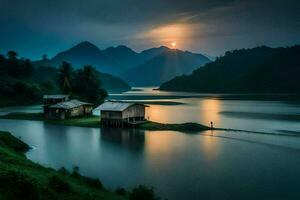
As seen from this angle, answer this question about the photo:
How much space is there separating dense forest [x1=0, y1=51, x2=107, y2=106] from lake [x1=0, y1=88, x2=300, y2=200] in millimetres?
52131

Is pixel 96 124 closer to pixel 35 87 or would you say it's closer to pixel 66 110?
pixel 66 110

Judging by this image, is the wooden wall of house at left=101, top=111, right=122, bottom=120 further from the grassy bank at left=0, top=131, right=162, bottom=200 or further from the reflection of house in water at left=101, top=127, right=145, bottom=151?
the grassy bank at left=0, top=131, right=162, bottom=200

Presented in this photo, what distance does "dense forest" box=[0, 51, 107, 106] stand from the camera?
12975 centimetres

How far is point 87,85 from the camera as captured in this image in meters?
132

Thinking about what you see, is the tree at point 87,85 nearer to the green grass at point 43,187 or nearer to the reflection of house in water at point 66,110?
the reflection of house in water at point 66,110

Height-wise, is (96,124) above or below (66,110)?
below

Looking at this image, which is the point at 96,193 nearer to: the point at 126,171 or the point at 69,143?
the point at 126,171

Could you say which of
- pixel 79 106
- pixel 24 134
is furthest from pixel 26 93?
pixel 24 134

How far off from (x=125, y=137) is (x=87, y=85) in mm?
69259

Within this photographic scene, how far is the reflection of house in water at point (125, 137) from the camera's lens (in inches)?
2283

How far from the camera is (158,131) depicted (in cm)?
7300

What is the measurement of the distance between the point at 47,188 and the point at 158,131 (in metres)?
48.5

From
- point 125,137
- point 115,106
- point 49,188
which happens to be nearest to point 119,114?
point 115,106

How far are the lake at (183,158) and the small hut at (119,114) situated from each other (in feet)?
13.2
